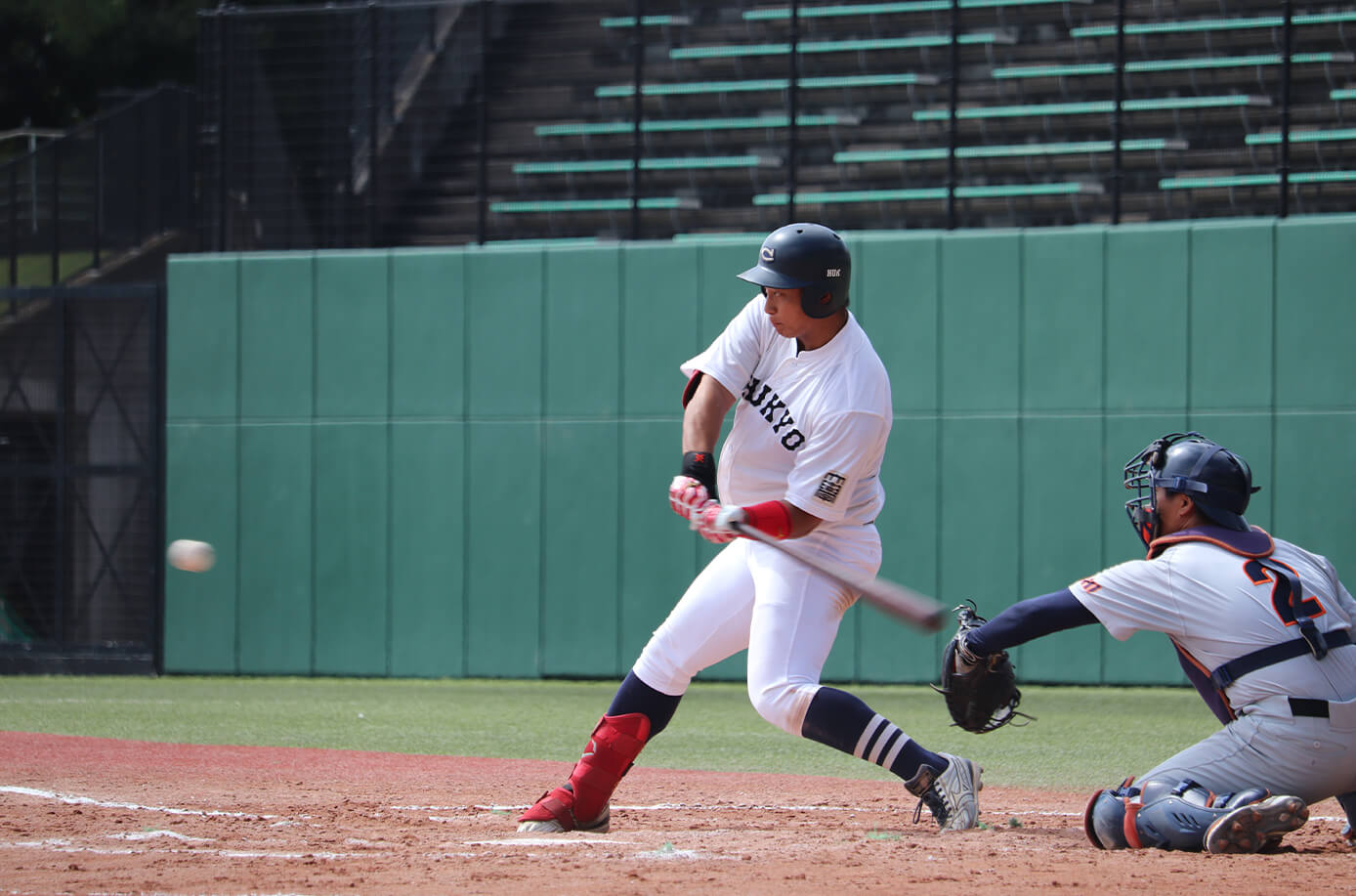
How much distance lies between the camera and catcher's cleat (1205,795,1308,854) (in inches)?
163

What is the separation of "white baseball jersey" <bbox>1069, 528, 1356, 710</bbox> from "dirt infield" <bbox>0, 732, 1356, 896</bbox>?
1.64 feet

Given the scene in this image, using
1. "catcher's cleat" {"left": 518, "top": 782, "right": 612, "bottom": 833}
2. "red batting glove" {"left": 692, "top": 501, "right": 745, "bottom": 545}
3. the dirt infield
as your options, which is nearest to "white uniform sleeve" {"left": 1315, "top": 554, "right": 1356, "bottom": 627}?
the dirt infield

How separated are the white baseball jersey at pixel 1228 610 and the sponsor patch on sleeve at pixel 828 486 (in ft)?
2.47

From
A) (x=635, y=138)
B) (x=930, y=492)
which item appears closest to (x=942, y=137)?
(x=635, y=138)

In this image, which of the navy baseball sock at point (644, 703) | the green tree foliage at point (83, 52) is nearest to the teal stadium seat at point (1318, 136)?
the navy baseball sock at point (644, 703)

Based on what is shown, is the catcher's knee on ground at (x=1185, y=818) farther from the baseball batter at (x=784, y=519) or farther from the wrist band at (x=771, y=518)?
the wrist band at (x=771, y=518)

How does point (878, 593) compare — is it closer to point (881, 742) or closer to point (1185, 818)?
point (881, 742)

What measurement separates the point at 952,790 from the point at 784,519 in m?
0.98

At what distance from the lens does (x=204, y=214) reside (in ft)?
40.7

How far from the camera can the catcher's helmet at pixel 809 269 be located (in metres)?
4.66

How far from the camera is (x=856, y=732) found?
14.9ft

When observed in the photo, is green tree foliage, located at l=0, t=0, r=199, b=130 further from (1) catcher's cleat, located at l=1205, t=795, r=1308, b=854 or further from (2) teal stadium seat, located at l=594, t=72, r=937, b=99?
(1) catcher's cleat, located at l=1205, t=795, r=1308, b=854

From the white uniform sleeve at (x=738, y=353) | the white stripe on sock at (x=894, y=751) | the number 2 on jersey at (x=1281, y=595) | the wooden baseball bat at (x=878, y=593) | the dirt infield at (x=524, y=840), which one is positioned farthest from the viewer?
the white uniform sleeve at (x=738, y=353)

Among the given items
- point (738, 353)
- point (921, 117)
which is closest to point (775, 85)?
point (921, 117)
